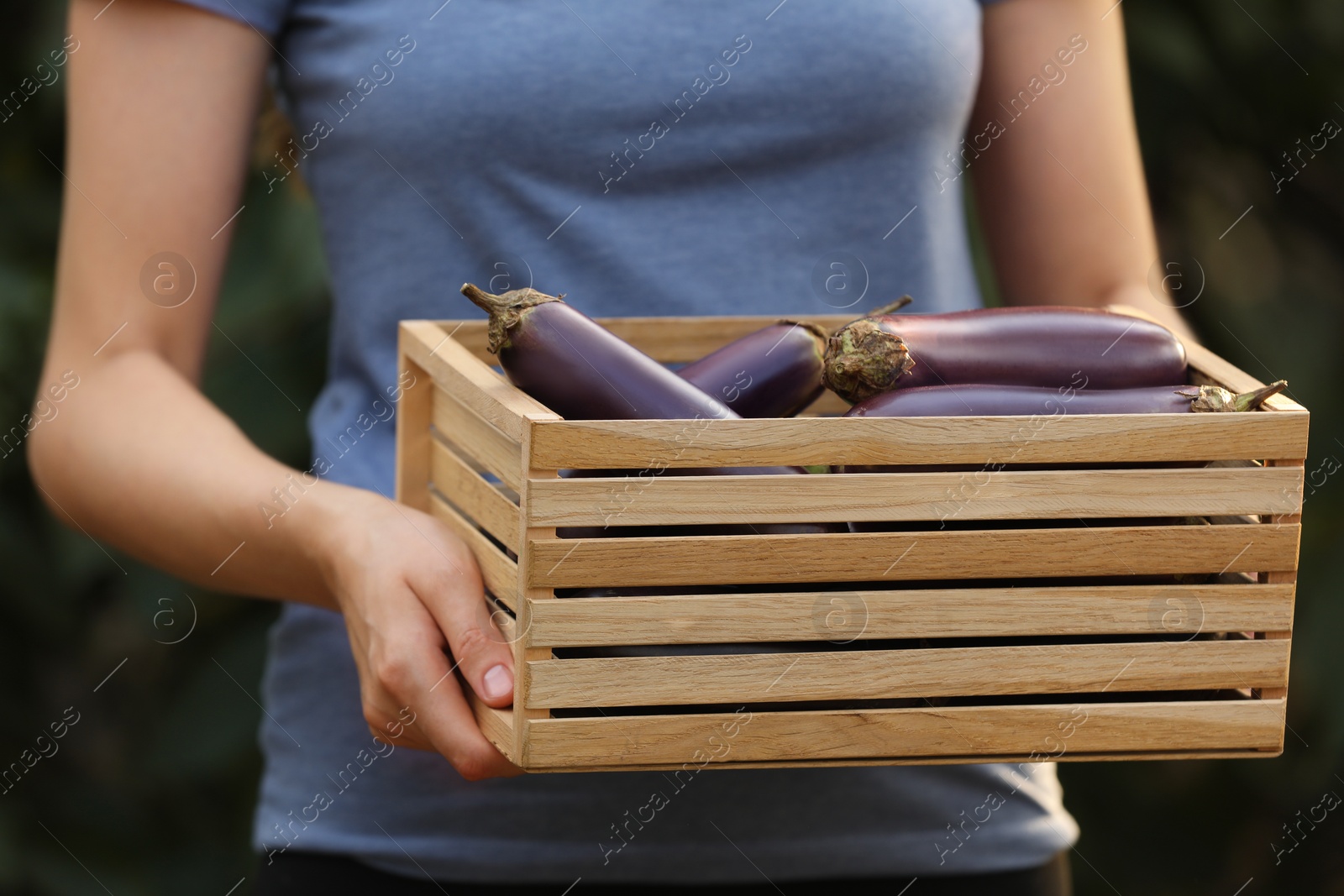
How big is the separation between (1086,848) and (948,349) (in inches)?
45.8

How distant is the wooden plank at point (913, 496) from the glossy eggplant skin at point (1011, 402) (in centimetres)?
4

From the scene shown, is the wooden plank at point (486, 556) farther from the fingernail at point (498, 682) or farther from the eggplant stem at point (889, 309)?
the eggplant stem at point (889, 309)

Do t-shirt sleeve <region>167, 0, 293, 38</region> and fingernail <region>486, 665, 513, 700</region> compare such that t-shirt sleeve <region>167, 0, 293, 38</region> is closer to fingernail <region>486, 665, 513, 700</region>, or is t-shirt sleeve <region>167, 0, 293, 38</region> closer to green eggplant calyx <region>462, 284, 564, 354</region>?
green eggplant calyx <region>462, 284, 564, 354</region>

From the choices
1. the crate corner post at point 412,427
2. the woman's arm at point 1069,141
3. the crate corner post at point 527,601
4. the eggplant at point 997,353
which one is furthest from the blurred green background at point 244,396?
→ the crate corner post at point 527,601

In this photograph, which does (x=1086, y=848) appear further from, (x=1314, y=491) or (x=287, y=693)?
(x=287, y=693)

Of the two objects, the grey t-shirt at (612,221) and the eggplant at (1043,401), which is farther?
the grey t-shirt at (612,221)

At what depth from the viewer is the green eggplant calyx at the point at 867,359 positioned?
62 centimetres

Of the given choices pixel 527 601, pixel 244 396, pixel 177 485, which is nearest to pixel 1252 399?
pixel 527 601

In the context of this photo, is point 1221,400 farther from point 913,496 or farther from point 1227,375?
point 913,496

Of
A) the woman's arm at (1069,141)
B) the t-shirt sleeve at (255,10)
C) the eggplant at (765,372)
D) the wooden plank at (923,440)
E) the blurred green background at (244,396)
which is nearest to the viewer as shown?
the wooden plank at (923,440)

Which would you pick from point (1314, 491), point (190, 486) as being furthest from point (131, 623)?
point (1314, 491)

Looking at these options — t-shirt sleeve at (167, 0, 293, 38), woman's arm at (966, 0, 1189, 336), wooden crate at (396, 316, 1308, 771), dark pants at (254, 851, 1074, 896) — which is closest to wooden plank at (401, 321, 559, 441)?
wooden crate at (396, 316, 1308, 771)

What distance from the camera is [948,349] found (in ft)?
2.07

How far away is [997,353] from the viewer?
2.08 ft
